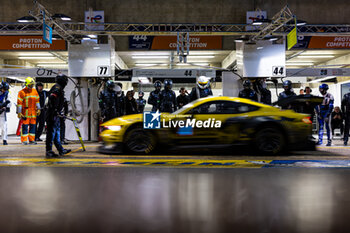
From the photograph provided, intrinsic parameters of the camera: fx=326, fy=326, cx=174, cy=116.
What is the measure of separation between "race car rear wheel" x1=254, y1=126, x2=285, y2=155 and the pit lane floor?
0.96 meters

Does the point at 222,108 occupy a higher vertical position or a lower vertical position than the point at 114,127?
higher

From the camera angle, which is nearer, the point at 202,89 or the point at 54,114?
the point at 54,114

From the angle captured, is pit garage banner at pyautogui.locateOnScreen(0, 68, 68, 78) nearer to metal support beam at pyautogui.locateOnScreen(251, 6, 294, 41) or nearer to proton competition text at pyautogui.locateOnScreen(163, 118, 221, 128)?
proton competition text at pyautogui.locateOnScreen(163, 118, 221, 128)

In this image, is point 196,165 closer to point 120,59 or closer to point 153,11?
point 153,11

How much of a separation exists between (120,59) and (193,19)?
669cm

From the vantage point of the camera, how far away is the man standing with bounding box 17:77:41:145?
33.6 ft

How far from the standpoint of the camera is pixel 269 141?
7.25 meters

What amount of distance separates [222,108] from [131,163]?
2448 millimetres

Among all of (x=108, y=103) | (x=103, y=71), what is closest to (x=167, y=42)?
(x=103, y=71)

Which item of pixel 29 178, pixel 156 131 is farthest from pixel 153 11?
pixel 29 178

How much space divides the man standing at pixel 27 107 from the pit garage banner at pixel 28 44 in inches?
237

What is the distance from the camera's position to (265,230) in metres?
2.68

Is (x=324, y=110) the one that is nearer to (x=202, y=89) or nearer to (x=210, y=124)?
(x=202, y=89)

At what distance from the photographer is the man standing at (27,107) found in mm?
10227
